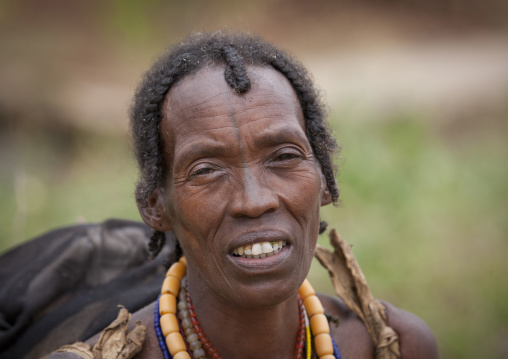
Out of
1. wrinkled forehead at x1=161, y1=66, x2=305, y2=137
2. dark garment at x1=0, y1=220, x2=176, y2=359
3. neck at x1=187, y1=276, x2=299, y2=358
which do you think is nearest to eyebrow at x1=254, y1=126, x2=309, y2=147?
wrinkled forehead at x1=161, y1=66, x2=305, y2=137

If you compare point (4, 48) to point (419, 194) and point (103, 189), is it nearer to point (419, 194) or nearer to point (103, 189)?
point (103, 189)

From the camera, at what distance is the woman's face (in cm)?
240

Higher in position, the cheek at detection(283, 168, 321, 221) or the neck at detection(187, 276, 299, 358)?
the cheek at detection(283, 168, 321, 221)

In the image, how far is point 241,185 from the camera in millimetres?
2420

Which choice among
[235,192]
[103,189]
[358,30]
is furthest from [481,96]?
[235,192]

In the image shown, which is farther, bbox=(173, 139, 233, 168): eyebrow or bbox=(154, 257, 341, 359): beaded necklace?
bbox=(154, 257, 341, 359): beaded necklace

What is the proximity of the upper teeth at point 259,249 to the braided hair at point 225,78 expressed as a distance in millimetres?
485

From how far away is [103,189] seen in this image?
7148mm

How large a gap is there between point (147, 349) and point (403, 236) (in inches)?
148

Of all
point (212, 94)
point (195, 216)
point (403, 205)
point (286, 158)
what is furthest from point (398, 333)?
point (403, 205)

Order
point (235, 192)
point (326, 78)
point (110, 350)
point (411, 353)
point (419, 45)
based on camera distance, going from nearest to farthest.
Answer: point (235, 192), point (110, 350), point (411, 353), point (326, 78), point (419, 45)

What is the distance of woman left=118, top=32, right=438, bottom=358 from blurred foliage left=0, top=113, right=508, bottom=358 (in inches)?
108

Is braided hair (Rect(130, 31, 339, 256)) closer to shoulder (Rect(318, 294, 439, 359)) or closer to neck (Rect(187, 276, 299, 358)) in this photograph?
neck (Rect(187, 276, 299, 358))

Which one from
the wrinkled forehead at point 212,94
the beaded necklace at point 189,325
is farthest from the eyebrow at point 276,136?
the beaded necklace at point 189,325
